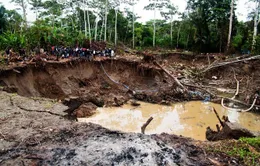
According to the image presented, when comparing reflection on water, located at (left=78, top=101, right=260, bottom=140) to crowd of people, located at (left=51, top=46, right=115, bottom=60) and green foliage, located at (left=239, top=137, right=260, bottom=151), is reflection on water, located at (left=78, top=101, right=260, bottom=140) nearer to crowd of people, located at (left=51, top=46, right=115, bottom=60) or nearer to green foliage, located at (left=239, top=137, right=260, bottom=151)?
green foliage, located at (left=239, top=137, right=260, bottom=151)

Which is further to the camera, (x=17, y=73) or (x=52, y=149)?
(x=17, y=73)

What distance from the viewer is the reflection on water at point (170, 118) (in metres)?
10.8

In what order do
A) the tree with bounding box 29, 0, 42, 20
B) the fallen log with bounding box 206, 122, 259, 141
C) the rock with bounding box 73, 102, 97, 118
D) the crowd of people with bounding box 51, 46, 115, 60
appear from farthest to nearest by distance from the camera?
the tree with bounding box 29, 0, 42, 20, the crowd of people with bounding box 51, 46, 115, 60, the rock with bounding box 73, 102, 97, 118, the fallen log with bounding box 206, 122, 259, 141

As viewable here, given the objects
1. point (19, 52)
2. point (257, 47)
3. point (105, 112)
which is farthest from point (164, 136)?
point (257, 47)

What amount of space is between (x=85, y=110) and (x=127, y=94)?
Result: 5.04 metres

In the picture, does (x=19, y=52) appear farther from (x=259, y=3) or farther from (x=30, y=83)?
(x=259, y=3)

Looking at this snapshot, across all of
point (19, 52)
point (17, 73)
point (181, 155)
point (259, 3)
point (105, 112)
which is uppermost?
point (259, 3)

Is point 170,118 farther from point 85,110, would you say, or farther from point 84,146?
point 84,146

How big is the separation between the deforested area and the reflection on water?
54 millimetres

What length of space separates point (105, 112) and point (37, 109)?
17.5ft

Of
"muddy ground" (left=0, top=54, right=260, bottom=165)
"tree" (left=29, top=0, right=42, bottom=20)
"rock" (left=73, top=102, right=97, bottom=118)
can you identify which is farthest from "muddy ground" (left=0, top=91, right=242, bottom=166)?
"tree" (left=29, top=0, right=42, bottom=20)

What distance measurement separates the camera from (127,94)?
1683 cm

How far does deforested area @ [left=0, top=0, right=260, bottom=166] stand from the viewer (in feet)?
17.1

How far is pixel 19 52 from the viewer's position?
1554 cm
